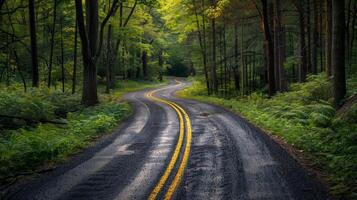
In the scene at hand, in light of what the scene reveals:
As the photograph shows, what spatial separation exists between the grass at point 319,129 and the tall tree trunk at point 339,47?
2.87 feet

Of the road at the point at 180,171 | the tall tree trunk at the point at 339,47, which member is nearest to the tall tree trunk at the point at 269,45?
the tall tree trunk at the point at 339,47

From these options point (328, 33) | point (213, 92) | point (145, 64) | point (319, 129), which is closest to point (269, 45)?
point (328, 33)

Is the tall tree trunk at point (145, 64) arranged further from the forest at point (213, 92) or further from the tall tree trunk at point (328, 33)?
the tall tree trunk at point (328, 33)

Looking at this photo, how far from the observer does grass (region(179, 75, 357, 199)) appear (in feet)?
30.1

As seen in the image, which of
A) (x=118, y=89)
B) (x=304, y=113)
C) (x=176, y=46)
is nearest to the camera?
(x=304, y=113)

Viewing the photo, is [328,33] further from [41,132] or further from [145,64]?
[145,64]

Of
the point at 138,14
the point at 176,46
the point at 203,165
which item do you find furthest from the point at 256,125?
the point at 176,46

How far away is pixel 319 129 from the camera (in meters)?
13.1

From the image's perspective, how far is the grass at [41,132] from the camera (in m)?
11.0

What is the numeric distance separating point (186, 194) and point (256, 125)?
10.5 metres

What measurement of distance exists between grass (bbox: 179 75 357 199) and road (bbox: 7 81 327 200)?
64cm

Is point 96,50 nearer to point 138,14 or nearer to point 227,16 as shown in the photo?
point 227,16

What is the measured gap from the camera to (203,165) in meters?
10.5

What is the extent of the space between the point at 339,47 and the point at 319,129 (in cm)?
367
